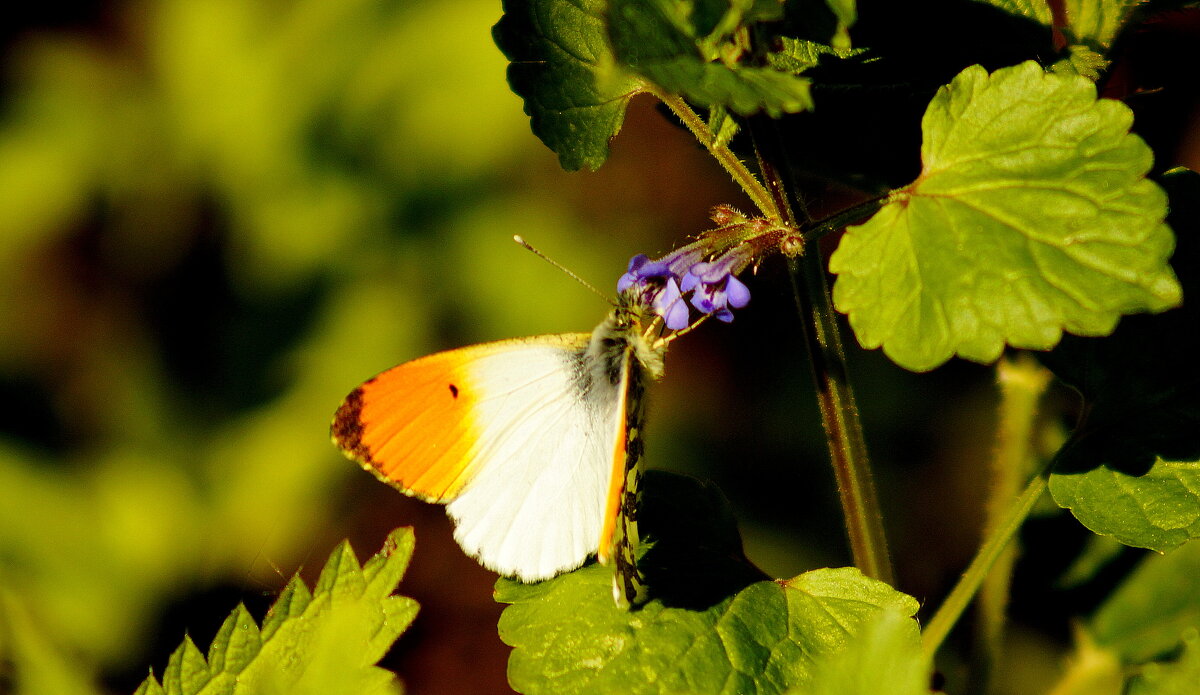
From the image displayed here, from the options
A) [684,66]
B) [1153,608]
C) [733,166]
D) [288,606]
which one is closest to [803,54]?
[733,166]

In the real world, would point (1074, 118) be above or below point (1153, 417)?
above

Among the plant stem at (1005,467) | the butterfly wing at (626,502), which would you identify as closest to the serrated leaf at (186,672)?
the butterfly wing at (626,502)

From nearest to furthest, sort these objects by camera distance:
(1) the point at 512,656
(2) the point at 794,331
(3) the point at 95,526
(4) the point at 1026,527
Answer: (1) the point at 512,656, (4) the point at 1026,527, (3) the point at 95,526, (2) the point at 794,331

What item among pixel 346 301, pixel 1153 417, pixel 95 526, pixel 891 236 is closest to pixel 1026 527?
pixel 1153 417

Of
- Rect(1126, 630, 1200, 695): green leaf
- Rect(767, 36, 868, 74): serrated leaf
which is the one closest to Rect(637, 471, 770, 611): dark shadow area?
Rect(1126, 630, 1200, 695): green leaf

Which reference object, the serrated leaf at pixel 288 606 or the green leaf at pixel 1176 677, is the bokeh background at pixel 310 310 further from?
the green leaf at pixel 1176 677

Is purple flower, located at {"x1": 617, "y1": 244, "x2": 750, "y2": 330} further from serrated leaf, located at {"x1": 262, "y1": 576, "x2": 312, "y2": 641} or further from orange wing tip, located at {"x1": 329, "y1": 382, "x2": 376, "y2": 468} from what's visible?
serrated leaf, located at {"x1": 262, "y1": 576, "x2": 312, "y2": 641}

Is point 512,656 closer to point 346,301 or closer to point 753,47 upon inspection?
point 753,47

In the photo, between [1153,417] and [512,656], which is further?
[1153,417]

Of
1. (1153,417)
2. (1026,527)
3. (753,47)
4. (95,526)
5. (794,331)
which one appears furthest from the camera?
(794,331)
